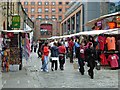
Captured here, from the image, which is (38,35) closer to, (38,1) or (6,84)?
(38,1)

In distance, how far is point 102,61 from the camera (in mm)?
19953

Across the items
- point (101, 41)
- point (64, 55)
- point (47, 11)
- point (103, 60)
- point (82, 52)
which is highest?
point (47, 11)

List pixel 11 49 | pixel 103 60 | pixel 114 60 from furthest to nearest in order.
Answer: pixel 103 60 < pixel 114 60 < pixel 11 49

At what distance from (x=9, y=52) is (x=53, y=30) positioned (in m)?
88.6

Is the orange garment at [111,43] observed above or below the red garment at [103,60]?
above

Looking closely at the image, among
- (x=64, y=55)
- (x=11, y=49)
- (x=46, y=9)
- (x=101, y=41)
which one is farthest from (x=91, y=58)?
(x=46, y=9)

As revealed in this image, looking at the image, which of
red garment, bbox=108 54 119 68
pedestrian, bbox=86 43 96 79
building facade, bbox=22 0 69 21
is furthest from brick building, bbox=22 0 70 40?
pedestrian, bbox=86 43 96 79

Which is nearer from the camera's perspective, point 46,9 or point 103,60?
point 103,60

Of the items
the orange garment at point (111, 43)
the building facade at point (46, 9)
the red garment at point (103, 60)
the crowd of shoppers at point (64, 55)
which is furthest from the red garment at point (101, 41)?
the building facade at point (46, 9)

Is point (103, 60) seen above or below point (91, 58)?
below

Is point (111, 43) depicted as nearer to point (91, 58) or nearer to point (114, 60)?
point (114, 60)

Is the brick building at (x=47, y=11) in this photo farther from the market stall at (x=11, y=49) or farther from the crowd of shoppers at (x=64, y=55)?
the market stall at (x=11, y=49)

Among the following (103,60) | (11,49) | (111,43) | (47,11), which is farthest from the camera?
(47,11)

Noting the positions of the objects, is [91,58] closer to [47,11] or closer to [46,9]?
[47,11]
